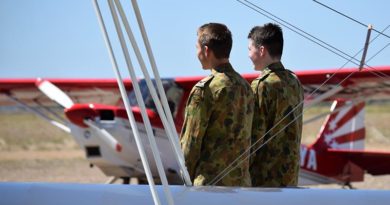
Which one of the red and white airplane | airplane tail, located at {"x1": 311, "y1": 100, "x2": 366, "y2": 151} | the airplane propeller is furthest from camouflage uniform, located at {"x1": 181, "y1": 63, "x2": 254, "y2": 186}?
airplane tail, located at {"x1": 311, "y1": 100, "x2": 366, "y2": 151}

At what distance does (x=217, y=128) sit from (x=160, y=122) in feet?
26.0

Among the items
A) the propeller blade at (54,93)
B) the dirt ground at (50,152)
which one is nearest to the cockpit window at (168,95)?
the propeller blade at (54,93)

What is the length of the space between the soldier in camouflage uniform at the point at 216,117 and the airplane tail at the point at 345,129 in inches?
433

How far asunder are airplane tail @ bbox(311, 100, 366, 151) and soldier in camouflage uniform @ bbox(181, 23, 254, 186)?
1101 cm

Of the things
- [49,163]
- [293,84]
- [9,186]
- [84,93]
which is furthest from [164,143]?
[49,163]

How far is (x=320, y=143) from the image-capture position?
1496 centimetres

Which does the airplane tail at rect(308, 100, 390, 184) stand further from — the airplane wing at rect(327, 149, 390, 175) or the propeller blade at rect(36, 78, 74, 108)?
the propeller blade at rect(36, 78, 74, 108)

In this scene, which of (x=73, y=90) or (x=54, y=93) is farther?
(x=73, y=90)

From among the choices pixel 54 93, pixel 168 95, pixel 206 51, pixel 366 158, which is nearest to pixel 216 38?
pixel 206 51

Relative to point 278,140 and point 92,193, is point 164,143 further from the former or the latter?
point 92,193

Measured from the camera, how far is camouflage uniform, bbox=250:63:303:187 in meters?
4.62

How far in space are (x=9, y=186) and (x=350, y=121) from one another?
12.7 meters

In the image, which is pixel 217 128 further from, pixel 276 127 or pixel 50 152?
pixel 50 152

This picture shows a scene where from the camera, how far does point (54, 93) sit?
44.8 feet
